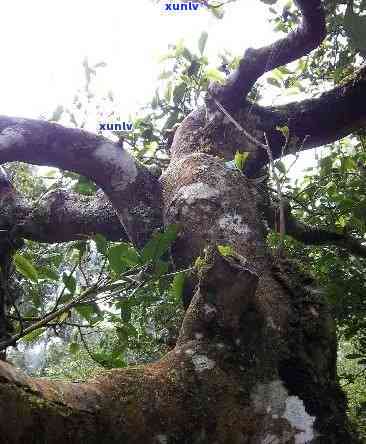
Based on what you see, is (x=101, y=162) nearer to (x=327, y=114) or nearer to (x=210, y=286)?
(x=210, y=286)

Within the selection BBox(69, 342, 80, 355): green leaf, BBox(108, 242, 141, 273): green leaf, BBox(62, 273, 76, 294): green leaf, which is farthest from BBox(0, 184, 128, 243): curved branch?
BBox(108, 242, 141, 273): green leaf

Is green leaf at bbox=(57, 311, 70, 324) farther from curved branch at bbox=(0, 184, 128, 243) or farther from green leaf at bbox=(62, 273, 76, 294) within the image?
curved branch at bbox=(0, 184, 128, 243)

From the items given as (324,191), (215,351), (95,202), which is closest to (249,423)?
(215,351)

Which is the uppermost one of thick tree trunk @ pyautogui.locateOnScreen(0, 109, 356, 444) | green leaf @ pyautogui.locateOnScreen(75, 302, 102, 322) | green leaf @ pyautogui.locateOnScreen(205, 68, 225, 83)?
green leaf @ pyautogui.locateOnScreen(205, 68, 225, 83)

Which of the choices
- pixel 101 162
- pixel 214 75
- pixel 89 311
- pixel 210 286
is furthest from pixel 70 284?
pixel 214 75

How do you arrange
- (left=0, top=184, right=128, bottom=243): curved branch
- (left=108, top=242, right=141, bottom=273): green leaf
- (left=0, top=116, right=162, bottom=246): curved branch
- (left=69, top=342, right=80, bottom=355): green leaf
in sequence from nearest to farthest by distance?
(left=108, top=242, right=141, bottom=273): green leaf
(left=69, top=342, right=80, bottom=355): green leaf
(left=0, top=116, right=162, bottom=246): curved branch
(left=0, top=184, right=128, bottom=243): curved branch

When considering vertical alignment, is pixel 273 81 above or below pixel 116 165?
above

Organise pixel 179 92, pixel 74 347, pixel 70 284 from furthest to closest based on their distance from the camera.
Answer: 1. pixel 179 92
2. pixel 74 347
3. pixel 70 284

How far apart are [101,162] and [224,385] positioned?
1.24m

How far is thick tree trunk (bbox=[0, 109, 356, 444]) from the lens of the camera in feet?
2.66

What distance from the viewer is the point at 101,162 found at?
6.47 ft

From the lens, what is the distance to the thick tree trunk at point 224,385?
2.66 feet

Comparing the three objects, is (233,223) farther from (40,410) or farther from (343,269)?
(343,269)

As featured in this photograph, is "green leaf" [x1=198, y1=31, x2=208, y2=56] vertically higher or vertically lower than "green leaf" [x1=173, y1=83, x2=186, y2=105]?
higher
